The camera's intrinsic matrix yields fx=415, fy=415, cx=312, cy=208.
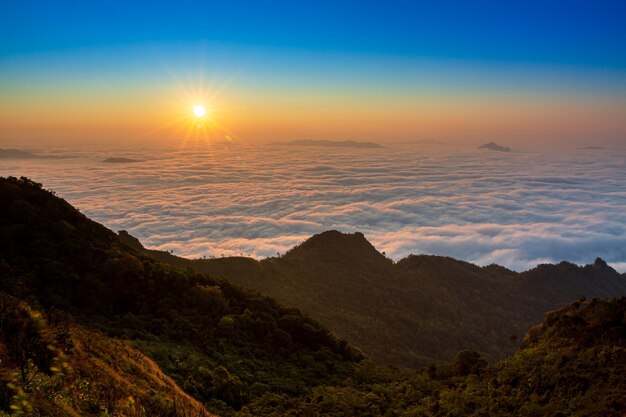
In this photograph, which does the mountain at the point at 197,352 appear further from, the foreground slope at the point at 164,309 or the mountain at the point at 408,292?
the mountain at the point at 408,292

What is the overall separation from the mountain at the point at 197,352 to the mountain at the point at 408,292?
106ft

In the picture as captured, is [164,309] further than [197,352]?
Yes

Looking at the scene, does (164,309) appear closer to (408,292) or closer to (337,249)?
(408,292)

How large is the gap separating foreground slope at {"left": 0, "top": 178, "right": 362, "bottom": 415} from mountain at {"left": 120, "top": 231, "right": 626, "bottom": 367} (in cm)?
3068

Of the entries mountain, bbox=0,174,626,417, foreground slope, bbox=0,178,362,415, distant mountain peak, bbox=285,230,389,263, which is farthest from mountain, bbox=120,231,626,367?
mountain, bbox=0,174,626,417

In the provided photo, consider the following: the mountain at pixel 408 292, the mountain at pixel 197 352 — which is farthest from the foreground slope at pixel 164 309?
the mountain at pixel 408 292

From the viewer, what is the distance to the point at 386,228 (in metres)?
199

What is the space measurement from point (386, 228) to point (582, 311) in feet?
573

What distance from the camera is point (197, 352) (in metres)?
24.1

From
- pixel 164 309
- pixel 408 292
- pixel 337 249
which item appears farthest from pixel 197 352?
pixel 337 249

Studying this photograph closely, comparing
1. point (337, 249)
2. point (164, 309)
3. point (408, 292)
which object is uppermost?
point (164, 309)

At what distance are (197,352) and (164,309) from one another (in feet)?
16.9

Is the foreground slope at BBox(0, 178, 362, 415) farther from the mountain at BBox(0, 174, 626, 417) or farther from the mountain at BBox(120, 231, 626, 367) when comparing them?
the mountain at BBox(120, 231, 626, 367)

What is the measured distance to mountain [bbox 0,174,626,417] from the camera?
12492 millimetres
